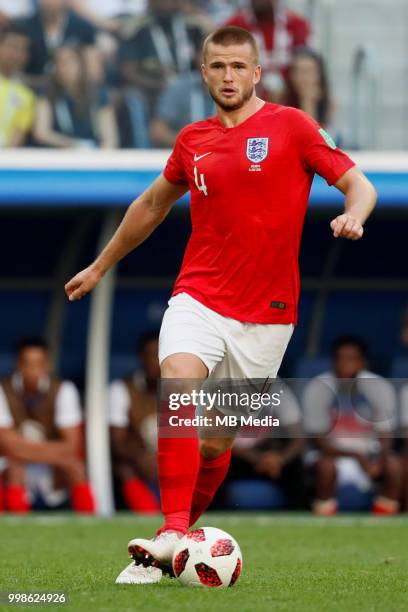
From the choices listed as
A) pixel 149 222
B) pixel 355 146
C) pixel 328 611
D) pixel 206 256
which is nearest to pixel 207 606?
pixel 328 611

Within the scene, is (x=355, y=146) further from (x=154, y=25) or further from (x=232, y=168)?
(x=232, y=168)

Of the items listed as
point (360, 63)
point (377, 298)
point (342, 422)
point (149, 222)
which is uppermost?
point (360, 63)

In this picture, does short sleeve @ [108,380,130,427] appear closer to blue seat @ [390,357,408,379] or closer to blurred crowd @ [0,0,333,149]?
blurred crowd @ [0,0,333,149]

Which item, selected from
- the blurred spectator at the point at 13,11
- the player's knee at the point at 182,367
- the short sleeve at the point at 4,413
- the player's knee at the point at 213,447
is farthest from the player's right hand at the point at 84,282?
the blurred spectator at the point at 13,11

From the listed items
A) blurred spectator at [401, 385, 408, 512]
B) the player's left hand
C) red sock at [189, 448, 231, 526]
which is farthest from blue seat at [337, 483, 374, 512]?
the player's left hand

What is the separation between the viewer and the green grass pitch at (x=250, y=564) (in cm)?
468

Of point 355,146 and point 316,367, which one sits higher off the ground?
point 355,146

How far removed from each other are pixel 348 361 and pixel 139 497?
6.68 ft

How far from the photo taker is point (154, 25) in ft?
38.3

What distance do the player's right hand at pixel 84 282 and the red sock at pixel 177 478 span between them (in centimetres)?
80

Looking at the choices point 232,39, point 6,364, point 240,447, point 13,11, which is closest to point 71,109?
point 13,11

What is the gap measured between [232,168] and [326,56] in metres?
6.64

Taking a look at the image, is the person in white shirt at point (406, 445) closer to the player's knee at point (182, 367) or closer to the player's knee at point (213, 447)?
the player's knee at point (213, 447)

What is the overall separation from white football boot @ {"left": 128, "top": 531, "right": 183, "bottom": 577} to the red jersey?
0.88 metres
